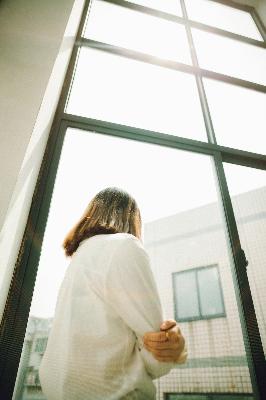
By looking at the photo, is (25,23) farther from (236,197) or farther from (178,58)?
(236,197)

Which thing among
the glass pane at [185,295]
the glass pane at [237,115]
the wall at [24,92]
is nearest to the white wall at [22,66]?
the wall at [24,92]

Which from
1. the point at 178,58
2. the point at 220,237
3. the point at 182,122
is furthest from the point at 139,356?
the point at 178,58

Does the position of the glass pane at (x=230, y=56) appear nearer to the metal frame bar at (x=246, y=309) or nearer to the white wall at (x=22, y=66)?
the white wall at (x=22, y=66)

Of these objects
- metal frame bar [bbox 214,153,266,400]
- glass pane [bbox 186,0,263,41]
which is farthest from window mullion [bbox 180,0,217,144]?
metal frame bar [bbox 214,153,266,400]

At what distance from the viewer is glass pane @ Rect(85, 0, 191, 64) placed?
7.92 feet

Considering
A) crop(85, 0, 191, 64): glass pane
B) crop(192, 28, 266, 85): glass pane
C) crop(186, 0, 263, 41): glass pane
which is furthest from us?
crop(186, 0, 263, 41): glass pane

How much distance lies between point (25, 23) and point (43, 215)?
48.4 inches

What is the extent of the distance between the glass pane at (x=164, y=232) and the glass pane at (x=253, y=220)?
12 cm

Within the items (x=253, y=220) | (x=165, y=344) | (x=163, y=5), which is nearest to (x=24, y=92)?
(x=165, y=344)

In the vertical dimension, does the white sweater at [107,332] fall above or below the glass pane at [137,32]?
below

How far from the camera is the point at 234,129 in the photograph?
2148 millimetres

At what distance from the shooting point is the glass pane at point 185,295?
4.58 feet

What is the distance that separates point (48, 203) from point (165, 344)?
0.92 meters

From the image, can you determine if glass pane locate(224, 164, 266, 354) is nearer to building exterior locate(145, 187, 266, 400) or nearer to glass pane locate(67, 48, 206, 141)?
building exterior locate(145, 187, 266, 400)
